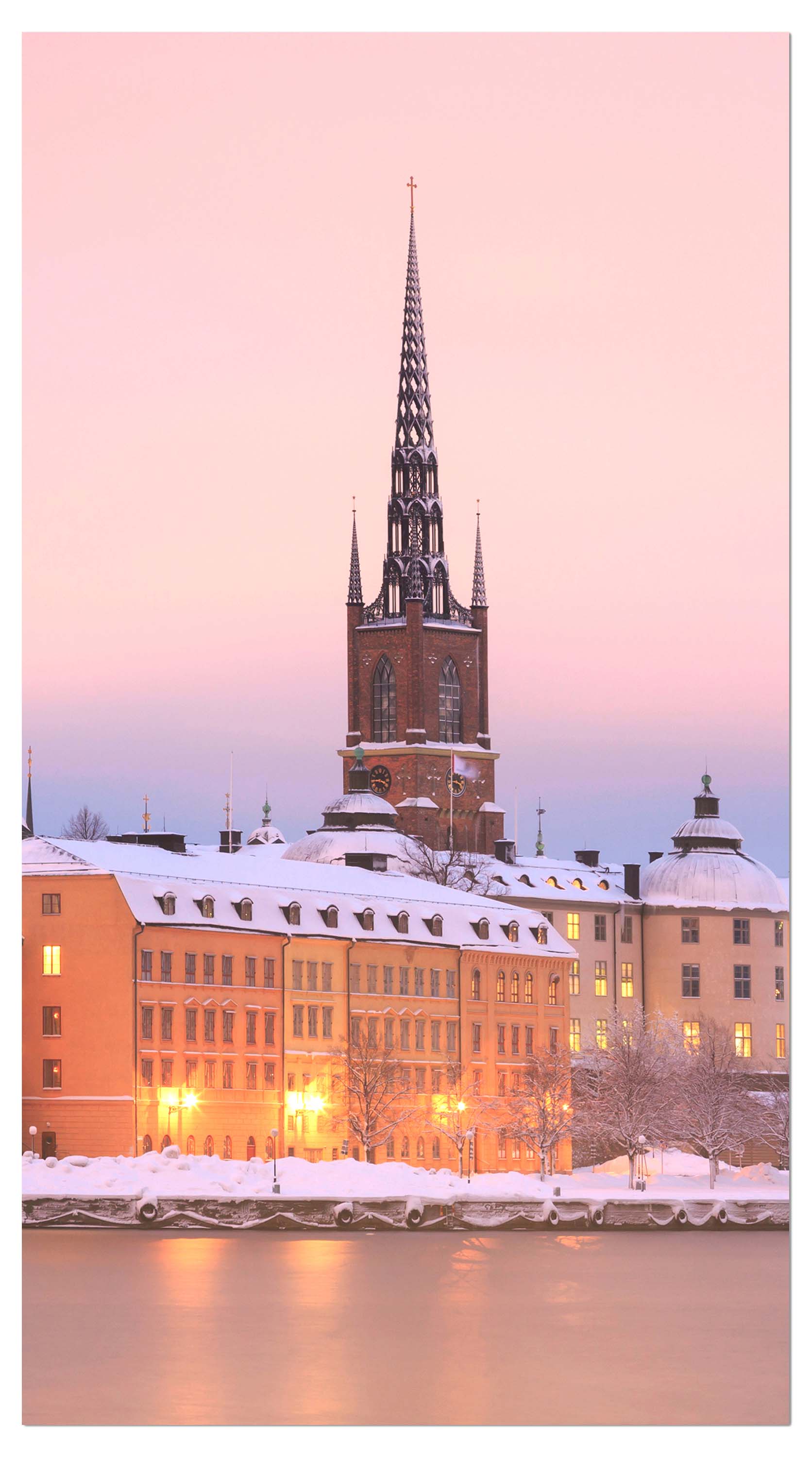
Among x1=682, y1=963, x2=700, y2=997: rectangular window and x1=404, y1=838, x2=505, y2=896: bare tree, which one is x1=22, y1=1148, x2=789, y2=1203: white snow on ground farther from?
x1=682, y1=963, x2=700, y2=997: rectangular window

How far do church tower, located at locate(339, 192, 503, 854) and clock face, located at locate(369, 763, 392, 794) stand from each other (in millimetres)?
49

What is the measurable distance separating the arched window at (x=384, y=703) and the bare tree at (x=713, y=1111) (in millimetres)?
42125

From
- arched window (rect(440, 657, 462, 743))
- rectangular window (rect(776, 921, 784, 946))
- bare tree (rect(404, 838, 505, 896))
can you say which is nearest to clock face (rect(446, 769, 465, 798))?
arched window (rect(440, 657, 462, 743))

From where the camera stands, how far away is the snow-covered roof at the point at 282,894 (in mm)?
76812

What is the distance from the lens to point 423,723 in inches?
5404

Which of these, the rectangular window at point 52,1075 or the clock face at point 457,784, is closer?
the rectangular window at point 52,1075

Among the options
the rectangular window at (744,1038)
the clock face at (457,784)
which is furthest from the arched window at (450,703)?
the rectangular window at (744,1038)

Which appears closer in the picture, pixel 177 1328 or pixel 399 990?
pixel 177 1328

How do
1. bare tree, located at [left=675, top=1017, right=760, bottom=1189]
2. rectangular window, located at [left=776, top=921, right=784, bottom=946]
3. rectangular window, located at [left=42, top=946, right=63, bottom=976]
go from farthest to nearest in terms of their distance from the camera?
rectangular window, located at [left=776, top=921, right=784, bottom=946] → bare tree, located at [left=675, top=1017, right=760, bottom=1189] → rectangular window, located at [left=42, top=946, right=63, bottom=976]

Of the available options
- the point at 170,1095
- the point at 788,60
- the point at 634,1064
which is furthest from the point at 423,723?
the point at 788,60

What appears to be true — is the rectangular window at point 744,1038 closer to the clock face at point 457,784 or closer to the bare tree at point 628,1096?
the bare tree at point 628,1096

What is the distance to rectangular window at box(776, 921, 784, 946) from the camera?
385ft

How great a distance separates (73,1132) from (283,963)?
13222mm
